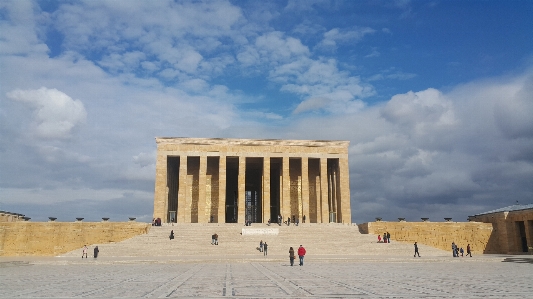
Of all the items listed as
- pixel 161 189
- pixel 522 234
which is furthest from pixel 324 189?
pixel 522 234

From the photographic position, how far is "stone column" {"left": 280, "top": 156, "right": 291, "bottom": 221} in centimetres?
4122

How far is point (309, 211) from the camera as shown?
148ft

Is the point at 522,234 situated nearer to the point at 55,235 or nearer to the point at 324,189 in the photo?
the point at 324,189

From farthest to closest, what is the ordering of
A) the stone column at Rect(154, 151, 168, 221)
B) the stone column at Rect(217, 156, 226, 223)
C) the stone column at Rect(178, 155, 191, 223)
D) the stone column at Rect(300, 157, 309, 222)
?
the stone column at Rect(300, 157, 309, 222) → the stone column at Rect(217, 156, 226, 223) → the stone column at Rect(178, 155, 191, 223) → the stone column at Rect(154, 151, 168, 221)

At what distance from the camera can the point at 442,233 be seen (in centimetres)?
3600

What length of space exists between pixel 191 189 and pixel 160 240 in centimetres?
1438

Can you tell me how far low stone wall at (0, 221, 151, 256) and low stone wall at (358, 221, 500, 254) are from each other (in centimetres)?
2111

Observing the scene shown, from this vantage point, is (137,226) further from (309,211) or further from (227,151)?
(309,211)

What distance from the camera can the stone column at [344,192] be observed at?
4138cm

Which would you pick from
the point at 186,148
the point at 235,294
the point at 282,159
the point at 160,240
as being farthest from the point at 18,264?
the point at 282,159

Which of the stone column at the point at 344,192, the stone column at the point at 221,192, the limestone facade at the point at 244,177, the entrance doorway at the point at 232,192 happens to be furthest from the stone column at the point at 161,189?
the stone column at the point at 344,192

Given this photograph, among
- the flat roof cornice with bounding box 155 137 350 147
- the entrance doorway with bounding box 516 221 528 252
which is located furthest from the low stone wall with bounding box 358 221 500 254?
the flat roof cornice with bounding box 155 137 350 147

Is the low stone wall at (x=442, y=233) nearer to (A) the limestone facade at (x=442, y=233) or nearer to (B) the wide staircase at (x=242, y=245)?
(A) the limestone facade at (x=442, y=233)

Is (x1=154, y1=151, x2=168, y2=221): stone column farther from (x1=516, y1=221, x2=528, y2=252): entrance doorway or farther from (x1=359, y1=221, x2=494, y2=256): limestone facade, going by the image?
(x1=516, y1=221, x2=528, y2=252): entrance doorway
